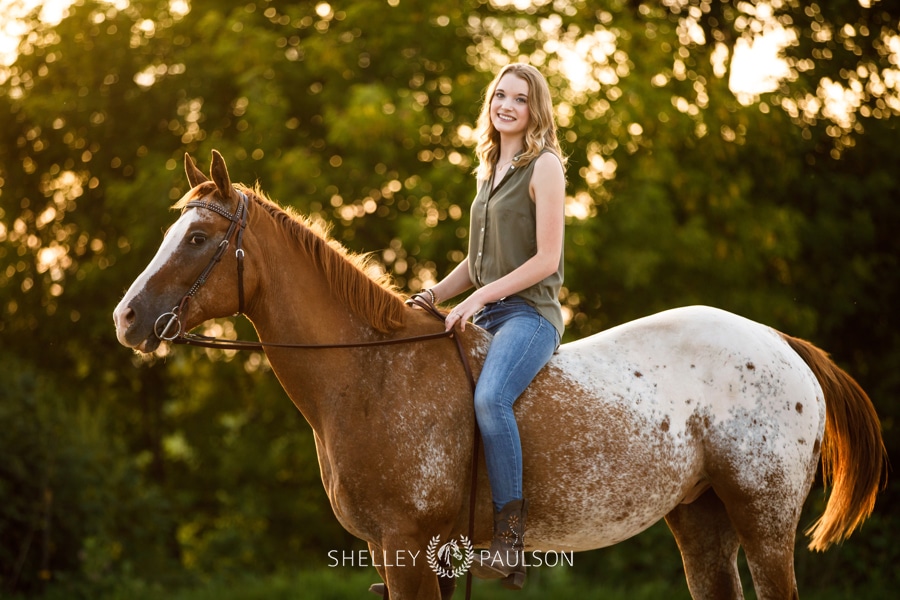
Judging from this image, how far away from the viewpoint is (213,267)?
343 cm

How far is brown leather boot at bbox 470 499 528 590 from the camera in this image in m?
3.51

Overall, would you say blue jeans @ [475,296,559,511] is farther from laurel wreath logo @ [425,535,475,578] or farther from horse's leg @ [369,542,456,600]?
horse's leg @ [369,542,456,600]

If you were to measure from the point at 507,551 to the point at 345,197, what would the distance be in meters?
6.48

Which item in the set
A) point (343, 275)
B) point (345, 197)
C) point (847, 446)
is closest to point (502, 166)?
point (343, 275)

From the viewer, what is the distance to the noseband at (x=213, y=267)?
332 centimetres

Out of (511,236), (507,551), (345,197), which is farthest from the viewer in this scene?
(345,197)

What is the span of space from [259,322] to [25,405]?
258 inches

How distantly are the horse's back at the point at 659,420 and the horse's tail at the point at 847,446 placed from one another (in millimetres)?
221

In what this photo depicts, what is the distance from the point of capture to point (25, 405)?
8.99 metres

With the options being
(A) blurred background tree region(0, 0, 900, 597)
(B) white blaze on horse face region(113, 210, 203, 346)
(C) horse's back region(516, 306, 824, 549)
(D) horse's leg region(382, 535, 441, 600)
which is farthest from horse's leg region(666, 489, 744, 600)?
(A) blurred background tree region(0, 0, 900, 597)

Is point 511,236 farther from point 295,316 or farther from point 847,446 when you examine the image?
point 847,446

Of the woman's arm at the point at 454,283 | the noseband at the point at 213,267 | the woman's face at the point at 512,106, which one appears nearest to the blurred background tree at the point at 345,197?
the woman's arm at the point at 454,283

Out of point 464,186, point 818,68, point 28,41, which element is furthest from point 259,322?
point 818,68

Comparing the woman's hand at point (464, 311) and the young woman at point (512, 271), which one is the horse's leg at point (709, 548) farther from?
the woman's hand at point (464, 311)
